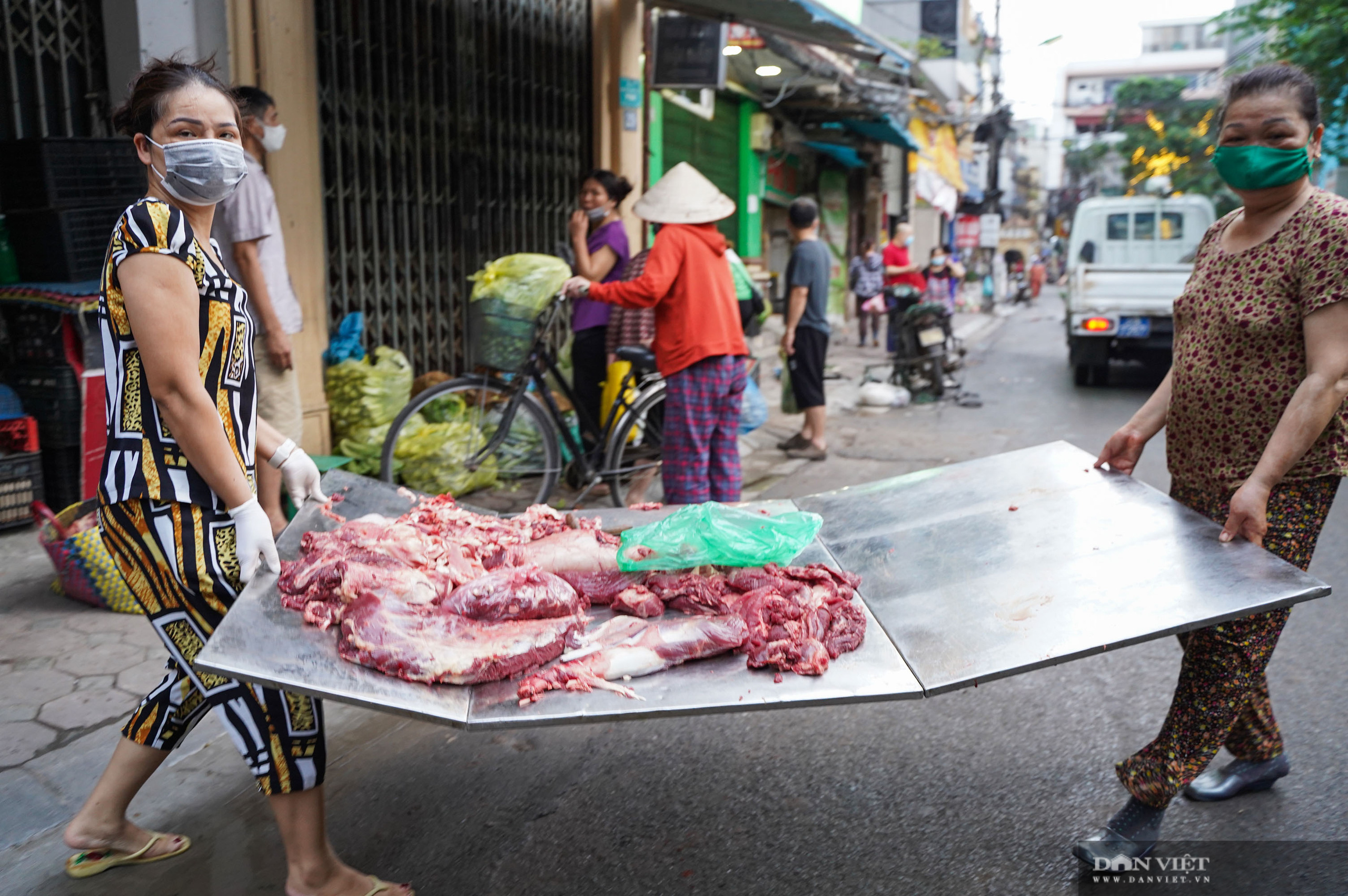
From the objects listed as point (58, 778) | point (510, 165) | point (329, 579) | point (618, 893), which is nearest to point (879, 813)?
point (618, 893)

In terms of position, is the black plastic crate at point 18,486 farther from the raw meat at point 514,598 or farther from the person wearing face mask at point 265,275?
the raw meat at point 514,598

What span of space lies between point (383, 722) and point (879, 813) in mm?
1830

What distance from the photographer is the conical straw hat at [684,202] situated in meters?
5.00

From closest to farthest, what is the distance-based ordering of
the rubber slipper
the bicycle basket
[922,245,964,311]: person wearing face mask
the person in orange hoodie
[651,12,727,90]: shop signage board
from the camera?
the rubber slipper, the person in orange hoodie, the bicycle basket, [651,12,727,90]: shop signage board, [922,245,964,311]: person wearing face mask

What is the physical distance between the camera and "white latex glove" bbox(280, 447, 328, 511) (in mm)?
2850

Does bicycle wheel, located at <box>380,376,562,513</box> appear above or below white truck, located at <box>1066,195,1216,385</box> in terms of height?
below

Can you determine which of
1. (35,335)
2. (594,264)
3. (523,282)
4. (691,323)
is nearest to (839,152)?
(594,264)

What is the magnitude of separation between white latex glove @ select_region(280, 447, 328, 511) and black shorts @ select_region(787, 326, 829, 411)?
19.4ft

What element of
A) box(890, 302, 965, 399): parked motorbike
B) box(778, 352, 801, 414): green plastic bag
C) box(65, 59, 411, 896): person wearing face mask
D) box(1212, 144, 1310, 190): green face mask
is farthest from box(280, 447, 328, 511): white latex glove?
box(890, 302, 965, 399): parked motorbike

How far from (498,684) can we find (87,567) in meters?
2.93

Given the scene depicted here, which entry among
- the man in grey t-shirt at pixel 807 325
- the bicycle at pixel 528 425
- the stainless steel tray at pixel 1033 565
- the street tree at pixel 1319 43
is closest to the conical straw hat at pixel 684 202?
the bicycle at pixel 528 425

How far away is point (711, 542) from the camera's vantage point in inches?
112

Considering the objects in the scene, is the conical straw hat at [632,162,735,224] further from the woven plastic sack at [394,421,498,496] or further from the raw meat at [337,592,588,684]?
the raw meat at [337,592,588,684]

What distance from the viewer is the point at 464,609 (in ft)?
8.38
